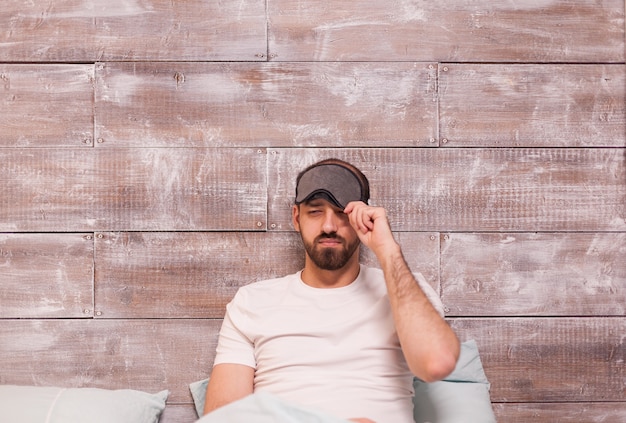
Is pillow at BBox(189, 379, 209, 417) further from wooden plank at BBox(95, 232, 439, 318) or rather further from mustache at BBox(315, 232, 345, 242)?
mustache at BBox(315, 232, 345, 242)

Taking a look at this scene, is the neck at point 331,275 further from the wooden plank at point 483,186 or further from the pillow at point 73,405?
the pillow at point 73,405

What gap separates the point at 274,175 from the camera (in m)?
2.01

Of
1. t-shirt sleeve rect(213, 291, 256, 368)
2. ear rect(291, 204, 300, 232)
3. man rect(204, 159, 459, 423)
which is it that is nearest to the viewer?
man rect(204, 159, 459, 423)

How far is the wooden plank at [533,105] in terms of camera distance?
2.03m

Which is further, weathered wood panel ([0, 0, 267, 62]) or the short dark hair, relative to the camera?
weathered wood panel ([0, 0, 267, 62])

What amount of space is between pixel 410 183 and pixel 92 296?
1074 mm

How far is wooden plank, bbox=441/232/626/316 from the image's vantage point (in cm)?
201

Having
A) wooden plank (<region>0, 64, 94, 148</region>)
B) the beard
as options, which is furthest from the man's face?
wooden plank (<region>0, 64, 94, 148</region>)

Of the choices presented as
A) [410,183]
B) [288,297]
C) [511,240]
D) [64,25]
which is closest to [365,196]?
[410,183]

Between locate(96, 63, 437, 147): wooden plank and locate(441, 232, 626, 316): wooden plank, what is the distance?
40 cm

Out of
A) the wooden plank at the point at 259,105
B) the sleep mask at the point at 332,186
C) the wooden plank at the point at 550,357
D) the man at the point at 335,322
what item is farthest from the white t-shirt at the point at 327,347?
the wooden plank at the point at 259,105

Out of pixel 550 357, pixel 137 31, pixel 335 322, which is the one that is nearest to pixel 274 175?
pixel 335 322

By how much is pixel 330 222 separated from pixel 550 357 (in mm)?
863

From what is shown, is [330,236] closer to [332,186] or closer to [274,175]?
[332,186]
